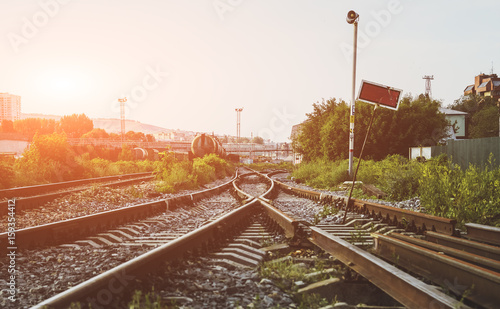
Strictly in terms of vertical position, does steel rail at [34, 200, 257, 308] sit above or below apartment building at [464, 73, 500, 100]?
below

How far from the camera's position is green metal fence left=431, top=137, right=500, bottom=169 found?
1271 cm

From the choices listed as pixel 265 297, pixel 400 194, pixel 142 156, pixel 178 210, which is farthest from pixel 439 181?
pixel 142 156

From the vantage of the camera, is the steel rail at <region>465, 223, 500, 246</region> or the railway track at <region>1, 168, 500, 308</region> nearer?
the railway track at <region>1, 168, 500, 308</region>

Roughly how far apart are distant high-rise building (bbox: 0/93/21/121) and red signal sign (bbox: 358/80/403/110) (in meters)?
106

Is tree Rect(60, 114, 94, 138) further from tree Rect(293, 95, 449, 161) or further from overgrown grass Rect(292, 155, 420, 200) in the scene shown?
overgrown grass Rect(292, 155, 420, 200)

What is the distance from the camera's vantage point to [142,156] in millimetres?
51125

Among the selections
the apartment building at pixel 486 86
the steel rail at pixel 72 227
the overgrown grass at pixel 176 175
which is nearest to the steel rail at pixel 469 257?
the steel rail at pixel 72 227

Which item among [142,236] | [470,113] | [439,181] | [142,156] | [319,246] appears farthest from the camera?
[470,113]

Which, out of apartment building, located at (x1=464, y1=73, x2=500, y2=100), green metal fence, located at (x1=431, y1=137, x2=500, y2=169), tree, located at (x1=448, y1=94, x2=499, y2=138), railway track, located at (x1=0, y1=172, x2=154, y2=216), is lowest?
railway track, located at (x1=0, y1=172, x2=154, y2=216)

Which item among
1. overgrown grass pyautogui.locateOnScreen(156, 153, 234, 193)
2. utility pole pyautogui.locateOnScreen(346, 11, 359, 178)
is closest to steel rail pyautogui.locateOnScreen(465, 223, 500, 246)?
overgrown grass pyautogui.locateOnScreen(156, 153, 234, 193)

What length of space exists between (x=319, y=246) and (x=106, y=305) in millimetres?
2590

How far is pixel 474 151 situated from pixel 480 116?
64970 millimetres

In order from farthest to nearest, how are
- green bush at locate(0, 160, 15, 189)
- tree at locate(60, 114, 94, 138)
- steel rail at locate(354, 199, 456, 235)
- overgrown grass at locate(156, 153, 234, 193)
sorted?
tree at locate(60, 114, 94, 138)
overgrown grass at locate(156, 153, 234, 193)
green bush at locate(0, 160, 15, 189)
steel rail at locate(354, 199, 456, 235)

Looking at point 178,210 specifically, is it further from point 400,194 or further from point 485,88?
point 485,88
